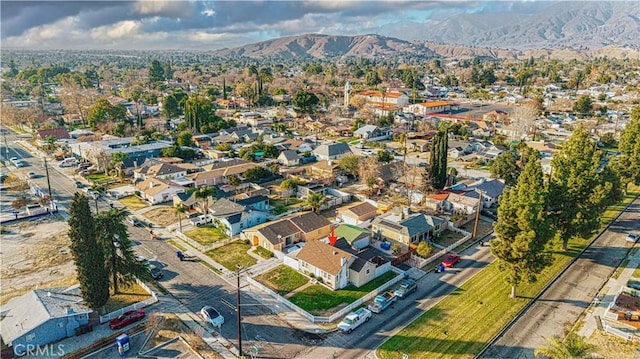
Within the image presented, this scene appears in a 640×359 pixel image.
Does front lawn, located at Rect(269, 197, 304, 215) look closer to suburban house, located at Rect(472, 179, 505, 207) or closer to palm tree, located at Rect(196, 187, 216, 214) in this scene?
palm tree, located at Rect(196, 187, 216, 214)

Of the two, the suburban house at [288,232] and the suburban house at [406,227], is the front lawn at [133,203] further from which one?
the suburban house at [406,227]

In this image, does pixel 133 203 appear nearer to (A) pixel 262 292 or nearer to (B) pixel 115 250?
(B) pixel 115 250

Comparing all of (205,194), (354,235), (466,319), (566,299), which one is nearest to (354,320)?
(466,319)

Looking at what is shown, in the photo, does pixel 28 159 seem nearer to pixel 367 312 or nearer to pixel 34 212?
pixel 34 212

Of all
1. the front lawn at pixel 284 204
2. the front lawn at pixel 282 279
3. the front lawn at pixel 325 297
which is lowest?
the front lawn at pixel 325 297

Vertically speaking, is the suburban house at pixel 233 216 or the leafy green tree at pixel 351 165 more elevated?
the leafy green tree at pixel 351 165

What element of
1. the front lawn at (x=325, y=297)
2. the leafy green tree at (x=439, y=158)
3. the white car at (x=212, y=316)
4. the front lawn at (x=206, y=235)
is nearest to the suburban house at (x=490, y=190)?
the leafy green tree at (x=439, y=158)

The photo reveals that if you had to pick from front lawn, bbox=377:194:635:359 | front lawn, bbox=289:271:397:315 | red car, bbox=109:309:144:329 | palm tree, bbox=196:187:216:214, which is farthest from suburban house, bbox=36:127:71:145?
front lawn, bbox=377:194:635:359

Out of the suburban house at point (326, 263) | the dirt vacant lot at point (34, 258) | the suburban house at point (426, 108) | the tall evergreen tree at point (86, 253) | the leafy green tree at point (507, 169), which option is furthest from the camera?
the suburban house at point (426, 108)
